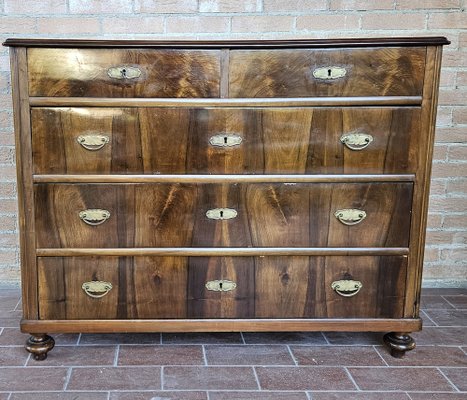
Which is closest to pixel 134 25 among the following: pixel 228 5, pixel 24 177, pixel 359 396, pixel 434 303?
pixel 228 5

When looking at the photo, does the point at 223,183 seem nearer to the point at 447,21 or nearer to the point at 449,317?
the point at 449,317

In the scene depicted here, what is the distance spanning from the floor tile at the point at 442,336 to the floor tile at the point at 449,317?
52 millimetres

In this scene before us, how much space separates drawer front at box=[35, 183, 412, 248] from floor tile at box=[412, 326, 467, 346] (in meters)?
0.54

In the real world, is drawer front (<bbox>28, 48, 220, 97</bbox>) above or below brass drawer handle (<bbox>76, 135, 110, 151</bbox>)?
above

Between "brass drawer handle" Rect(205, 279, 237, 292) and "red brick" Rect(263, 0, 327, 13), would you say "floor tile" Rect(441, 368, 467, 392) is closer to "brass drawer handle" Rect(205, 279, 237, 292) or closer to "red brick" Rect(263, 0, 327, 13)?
"brass drawer handle" Rect(205, 279, 237, 292)

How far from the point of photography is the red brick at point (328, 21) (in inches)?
99.9

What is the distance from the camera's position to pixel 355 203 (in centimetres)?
193

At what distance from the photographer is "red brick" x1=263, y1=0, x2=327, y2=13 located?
252 cm

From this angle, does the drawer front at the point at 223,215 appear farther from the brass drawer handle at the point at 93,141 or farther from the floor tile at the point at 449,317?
the floor tile at the point at 449,317

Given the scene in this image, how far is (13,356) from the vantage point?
2039mm

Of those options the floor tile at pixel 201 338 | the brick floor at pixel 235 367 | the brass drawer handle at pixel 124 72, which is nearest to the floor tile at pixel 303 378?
the brick floor at pixel 235 367

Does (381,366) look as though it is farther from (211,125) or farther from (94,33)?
(94,33)

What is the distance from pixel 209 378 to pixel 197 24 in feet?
5.29

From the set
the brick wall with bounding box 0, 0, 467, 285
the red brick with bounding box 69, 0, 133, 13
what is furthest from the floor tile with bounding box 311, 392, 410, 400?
the red brick with bounding box 69, 0, 133, 13
